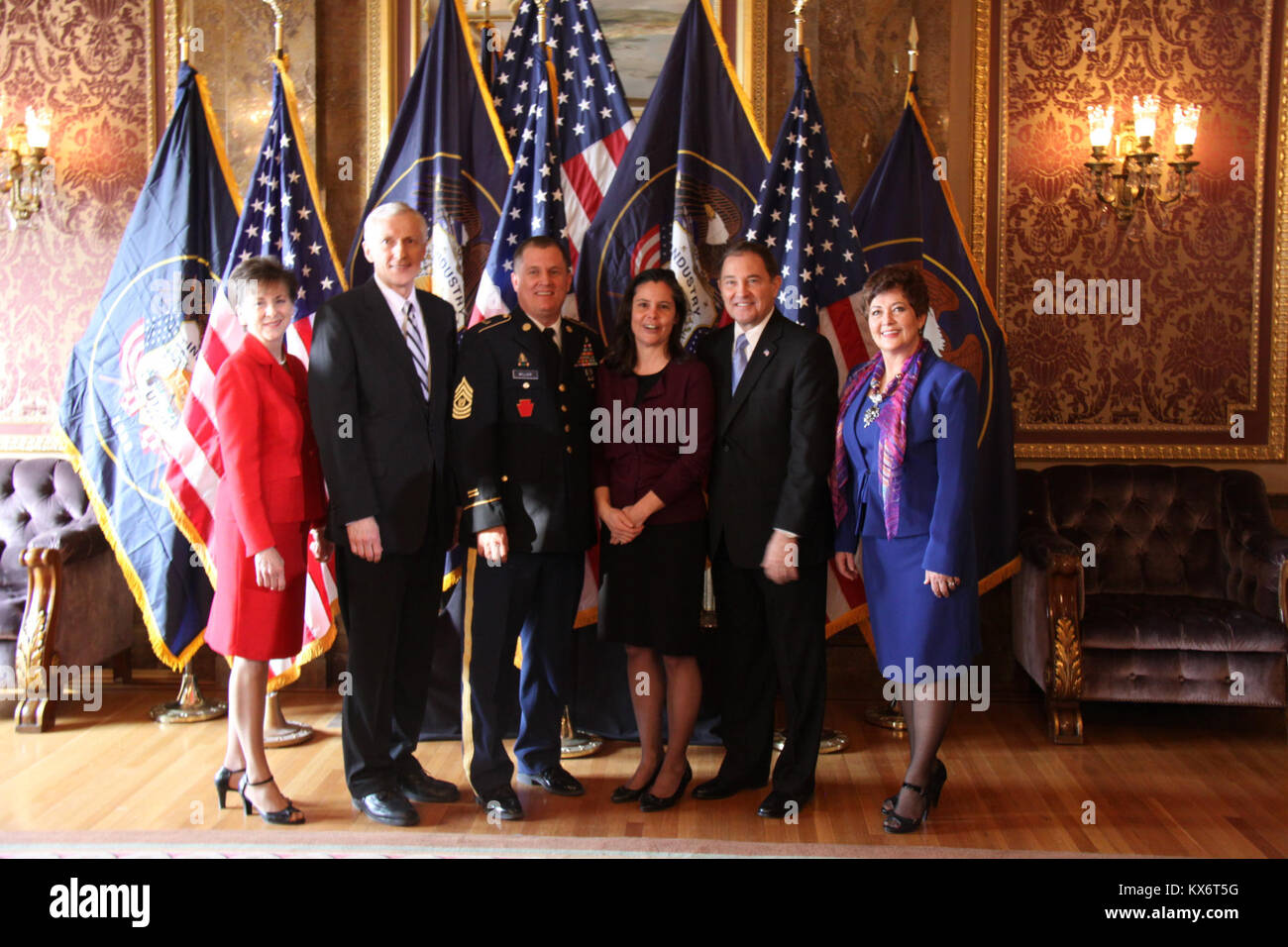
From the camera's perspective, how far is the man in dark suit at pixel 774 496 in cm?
315

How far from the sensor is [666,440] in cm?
319

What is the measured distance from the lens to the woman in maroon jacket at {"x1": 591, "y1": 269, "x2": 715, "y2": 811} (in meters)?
3.17

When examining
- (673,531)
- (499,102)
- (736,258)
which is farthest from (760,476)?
(499,102)

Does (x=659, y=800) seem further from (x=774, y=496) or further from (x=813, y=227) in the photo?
(x=813, y=227)

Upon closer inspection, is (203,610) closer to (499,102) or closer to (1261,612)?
(499,102)

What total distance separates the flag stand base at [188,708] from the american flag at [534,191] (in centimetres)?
178

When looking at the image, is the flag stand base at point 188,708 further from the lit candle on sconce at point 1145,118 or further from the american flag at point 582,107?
the lit candle on sconce at point 1145,118

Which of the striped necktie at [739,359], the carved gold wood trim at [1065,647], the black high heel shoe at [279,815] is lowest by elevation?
the black high heel shoe at [279,815]

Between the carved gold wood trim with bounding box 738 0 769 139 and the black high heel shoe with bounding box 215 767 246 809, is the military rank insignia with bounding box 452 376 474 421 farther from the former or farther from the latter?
the carved gold wood trim with bounding box 738 0 769 139

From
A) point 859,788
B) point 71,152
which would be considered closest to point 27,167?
point 71,152

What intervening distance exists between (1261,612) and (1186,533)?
468 millimetres

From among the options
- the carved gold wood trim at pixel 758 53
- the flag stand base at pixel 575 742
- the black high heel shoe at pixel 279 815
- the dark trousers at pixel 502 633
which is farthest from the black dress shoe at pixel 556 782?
the carved gold wood trim at pixel 758 53

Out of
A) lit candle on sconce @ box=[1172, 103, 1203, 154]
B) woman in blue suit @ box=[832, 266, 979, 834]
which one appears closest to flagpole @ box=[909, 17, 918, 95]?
lit candle on sconce @ box=[1172, 103, 1203, 154]

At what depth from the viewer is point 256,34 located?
4.63m
